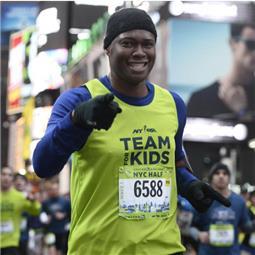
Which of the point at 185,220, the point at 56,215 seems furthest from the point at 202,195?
the point at 56,215

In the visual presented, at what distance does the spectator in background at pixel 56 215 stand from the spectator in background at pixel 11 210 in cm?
177

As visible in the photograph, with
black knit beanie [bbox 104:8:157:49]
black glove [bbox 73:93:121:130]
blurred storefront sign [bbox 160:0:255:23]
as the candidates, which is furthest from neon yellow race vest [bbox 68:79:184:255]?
blurred storefront sign [bbox 160:0:255:23]

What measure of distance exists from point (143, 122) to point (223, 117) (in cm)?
2168

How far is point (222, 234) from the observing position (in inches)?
352

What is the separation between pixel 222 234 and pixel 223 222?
0.14 meters

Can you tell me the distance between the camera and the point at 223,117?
24.8 metres

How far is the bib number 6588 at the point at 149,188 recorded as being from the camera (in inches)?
130

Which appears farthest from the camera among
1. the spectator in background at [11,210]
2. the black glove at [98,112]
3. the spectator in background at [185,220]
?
the spectator in background at [11,210]

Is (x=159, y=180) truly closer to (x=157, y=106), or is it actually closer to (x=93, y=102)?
(x=157, y=106)

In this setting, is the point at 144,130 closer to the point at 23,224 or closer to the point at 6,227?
the point at 6,227

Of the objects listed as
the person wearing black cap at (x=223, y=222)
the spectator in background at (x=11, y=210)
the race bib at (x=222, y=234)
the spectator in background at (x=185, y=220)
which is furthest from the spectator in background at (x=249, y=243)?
the spectator in background at (x=11, y=210)

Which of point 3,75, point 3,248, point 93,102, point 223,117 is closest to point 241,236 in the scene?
point 3,248

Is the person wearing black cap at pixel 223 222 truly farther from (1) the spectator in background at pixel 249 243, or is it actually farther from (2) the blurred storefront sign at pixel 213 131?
(2) the blurred storefront sign at pixel 213 131

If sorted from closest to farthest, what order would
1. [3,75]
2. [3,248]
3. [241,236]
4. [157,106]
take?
1. [157,106]
2. [241,236]
3. [3,248]
4. [3,75]
